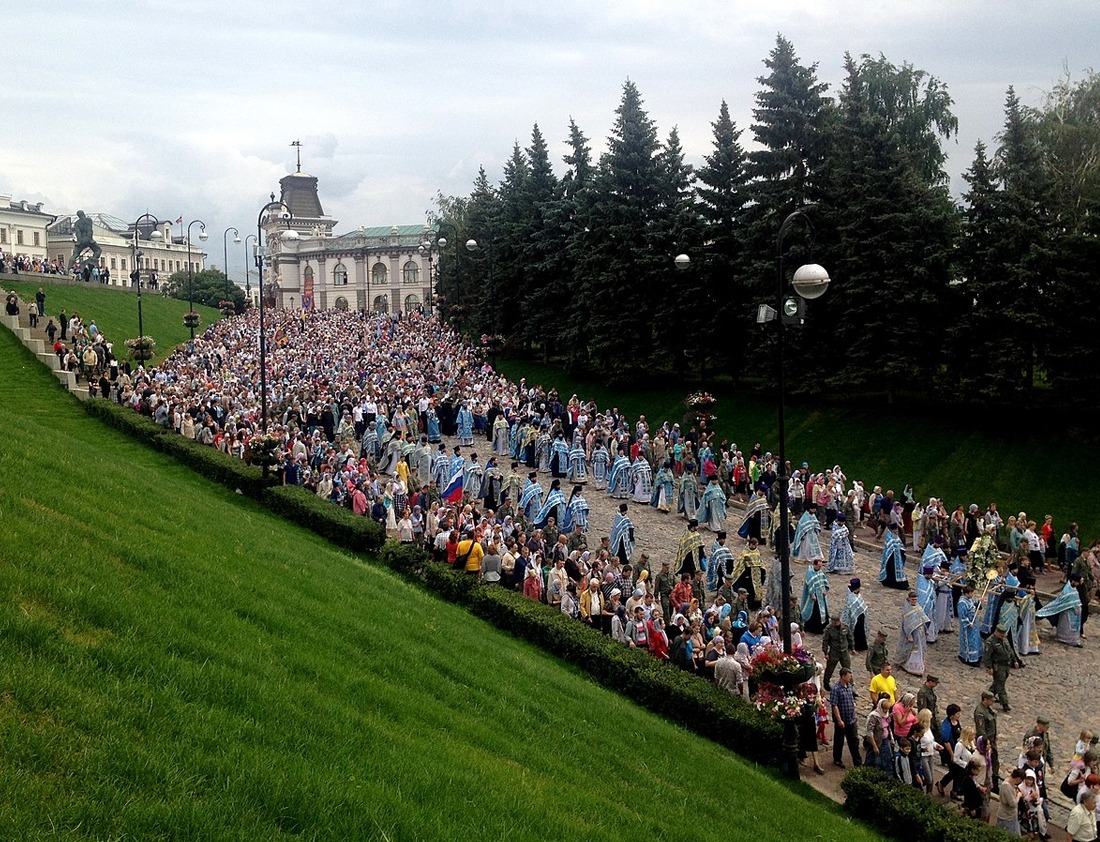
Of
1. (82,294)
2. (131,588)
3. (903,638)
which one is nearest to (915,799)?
(903,638)

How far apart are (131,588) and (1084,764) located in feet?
34.2

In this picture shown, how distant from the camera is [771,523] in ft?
73.2

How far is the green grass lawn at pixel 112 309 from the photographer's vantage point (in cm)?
5297

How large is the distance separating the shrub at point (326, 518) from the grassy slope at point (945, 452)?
16.7 metres

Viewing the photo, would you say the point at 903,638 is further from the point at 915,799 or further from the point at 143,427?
the point at 143,427

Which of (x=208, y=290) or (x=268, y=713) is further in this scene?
(x=208, y=290)

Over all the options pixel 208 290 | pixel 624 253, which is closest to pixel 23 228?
pixel 208 290

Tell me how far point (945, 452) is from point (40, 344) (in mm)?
34498

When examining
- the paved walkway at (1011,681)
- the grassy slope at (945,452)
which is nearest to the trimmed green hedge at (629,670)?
the paved walkway at (1011,681)

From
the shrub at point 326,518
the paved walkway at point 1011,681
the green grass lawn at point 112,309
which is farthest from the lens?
the green grass lawn at point 112,309

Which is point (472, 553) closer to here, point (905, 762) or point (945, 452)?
point (905, 762)

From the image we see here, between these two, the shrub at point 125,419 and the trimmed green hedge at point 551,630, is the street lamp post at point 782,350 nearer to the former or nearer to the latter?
the trimmed green hedge at point 551,630

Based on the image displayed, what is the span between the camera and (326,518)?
19844 millimetres

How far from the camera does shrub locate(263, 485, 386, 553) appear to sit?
19.2m
